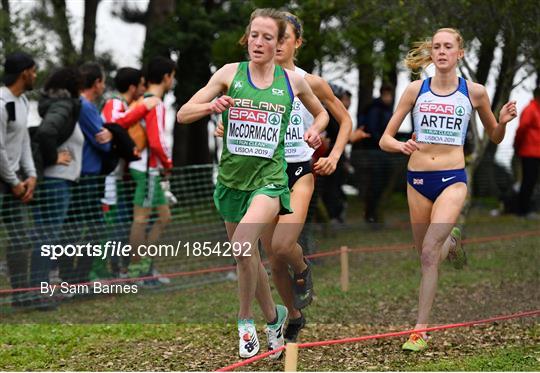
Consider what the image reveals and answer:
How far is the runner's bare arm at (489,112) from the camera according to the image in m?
7.59

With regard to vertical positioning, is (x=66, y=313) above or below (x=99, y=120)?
below

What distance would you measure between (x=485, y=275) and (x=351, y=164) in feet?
14.8

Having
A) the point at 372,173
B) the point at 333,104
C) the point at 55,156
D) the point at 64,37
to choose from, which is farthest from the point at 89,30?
the point at 333,104

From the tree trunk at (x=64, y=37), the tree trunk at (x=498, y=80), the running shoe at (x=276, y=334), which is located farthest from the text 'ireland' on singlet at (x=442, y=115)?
the tree trunk at (x=64, y=37)

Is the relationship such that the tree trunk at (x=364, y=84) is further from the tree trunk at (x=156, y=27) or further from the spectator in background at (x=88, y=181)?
the spectator in background at (x=88, y=181)

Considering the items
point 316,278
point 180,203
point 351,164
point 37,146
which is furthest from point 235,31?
point 37,146

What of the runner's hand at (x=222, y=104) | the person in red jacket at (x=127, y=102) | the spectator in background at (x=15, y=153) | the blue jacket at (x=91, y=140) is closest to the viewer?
the runner's hand at (x=222, y=104)

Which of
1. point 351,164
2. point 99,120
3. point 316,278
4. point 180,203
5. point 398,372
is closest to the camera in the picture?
point 398,372

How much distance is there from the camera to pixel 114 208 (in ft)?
36.6

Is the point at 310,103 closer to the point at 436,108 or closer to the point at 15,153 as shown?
the point at 436,108

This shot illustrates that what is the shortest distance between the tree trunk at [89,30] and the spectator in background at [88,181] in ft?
21.5

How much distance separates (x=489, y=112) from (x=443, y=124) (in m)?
0.44

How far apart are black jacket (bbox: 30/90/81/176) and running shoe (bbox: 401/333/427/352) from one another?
13.4 ft

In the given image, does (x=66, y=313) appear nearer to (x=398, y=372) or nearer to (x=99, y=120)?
(x=99, y=120)
